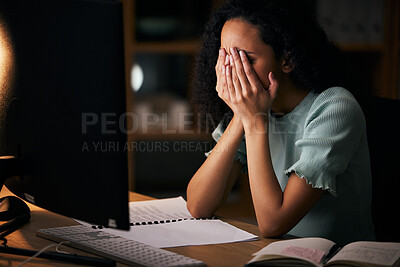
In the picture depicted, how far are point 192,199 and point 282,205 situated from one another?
236mm

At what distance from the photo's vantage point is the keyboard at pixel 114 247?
975mm

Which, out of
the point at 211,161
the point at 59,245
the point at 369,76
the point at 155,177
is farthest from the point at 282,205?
the point at 369,76

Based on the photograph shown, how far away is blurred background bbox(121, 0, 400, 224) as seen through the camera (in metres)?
2.92

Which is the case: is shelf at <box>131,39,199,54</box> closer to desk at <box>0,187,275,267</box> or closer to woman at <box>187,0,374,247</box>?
woman at <box>187,0,374,247</box>

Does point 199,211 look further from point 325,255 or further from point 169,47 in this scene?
point 169,47

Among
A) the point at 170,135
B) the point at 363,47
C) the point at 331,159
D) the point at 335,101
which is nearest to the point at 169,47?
the point at 170,135

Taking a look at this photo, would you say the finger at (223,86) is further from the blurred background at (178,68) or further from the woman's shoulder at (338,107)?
the blurred background at (178,68)

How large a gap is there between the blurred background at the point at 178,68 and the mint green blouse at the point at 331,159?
1374mm

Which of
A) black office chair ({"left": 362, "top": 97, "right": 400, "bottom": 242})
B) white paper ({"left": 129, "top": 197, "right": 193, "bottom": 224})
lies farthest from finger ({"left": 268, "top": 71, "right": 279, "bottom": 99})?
white paper ({"left": 129, "top": 197, "right": 193, "bottom": 224})

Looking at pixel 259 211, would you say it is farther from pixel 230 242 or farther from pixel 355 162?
pixel 355 162

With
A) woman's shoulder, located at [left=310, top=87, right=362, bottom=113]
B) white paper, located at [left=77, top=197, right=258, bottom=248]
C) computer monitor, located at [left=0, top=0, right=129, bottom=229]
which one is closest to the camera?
computer monitor, located at [left=0, top=0, right=129, bottom=229]

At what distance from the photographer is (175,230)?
4.02 feet

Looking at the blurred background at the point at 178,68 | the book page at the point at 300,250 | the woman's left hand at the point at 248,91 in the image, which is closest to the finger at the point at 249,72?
the woman's left hand at the point at 248,91

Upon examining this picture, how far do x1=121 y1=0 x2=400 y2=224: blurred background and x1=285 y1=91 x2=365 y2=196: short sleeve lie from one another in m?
1.53
